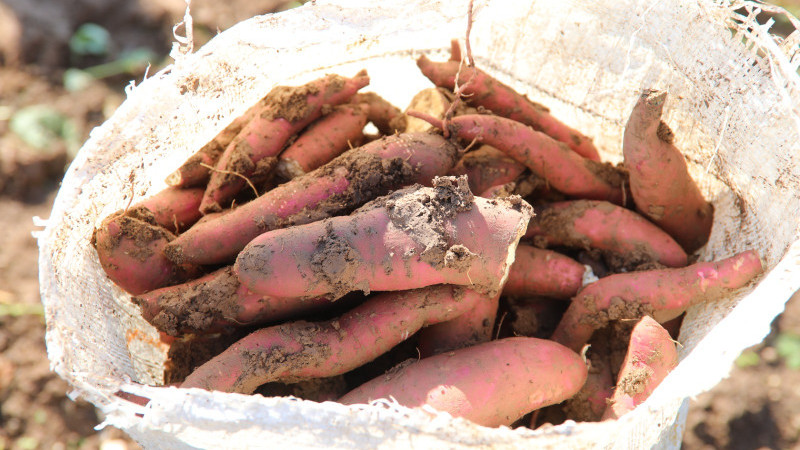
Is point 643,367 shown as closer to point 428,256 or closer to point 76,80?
point 428,256

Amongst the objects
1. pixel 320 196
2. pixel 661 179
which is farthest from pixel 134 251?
pixel 661 179

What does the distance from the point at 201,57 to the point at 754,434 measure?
1.93 m

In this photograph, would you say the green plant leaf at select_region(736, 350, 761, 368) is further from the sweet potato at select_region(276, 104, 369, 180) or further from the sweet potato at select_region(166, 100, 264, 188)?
the sweet potato at select_region(166, 100, 264, 188)

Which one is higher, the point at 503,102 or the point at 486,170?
the point at 503,102

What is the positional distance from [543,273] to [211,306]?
2.52ft

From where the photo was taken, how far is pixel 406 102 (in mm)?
1867

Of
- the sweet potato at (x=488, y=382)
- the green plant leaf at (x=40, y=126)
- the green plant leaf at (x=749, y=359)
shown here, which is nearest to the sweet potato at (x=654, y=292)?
the sweet potato at (x=488, y=382)

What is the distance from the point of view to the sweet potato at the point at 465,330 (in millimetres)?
1334

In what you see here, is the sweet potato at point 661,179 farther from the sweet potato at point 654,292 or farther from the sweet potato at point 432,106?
the sweet potato at point 432,106

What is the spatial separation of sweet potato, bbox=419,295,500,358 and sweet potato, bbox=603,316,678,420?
0.96ft

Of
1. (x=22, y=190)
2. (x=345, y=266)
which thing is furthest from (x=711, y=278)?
(x=22, y=190)

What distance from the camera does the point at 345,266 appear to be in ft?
3.91

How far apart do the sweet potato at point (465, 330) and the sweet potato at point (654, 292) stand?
0.22 m

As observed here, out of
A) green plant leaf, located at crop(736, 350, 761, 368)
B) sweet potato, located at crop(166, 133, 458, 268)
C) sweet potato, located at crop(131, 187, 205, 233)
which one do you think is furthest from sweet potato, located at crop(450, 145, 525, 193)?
green plant leaf, located at crop(736, 350, 761, 368)
